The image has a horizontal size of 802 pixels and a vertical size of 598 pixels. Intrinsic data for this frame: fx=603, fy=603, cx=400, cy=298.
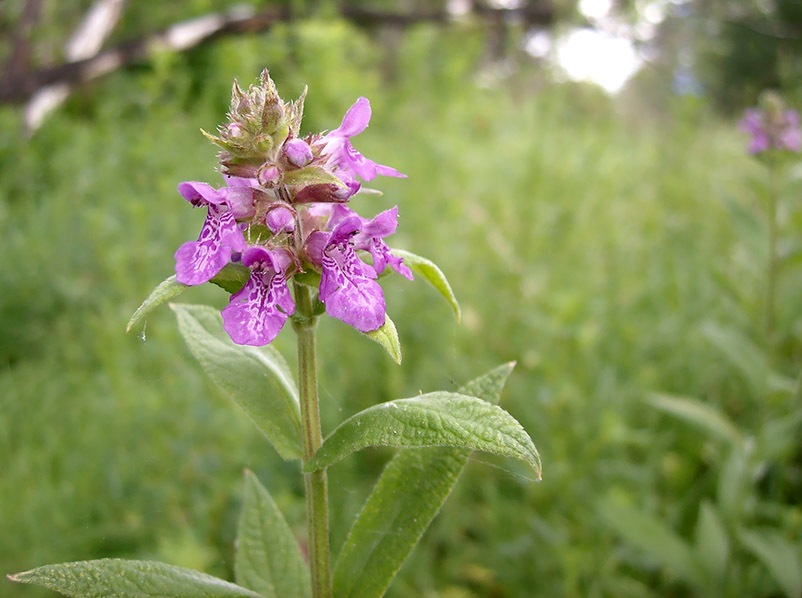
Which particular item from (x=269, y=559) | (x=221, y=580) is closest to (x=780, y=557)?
(x=269, y=559)

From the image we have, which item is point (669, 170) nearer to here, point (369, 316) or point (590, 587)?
point (590, 587)

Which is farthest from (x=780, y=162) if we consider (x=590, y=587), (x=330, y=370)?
(x=330, y=370)

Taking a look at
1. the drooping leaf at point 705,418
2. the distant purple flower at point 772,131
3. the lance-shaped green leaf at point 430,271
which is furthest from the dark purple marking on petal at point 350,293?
the distant purple flower at point 772,131

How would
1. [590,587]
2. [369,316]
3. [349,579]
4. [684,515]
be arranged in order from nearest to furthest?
[369,316]
[349,579]
[590,587]
[684,515]

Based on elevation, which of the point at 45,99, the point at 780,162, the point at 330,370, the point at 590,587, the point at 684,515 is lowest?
the point at 684,515

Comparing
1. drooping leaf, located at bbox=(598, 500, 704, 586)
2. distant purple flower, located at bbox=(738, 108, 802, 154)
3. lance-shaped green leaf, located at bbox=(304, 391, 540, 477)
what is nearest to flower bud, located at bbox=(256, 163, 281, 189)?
lance-shaped green leaf, located at bbox=(304, 391, 540, 477)

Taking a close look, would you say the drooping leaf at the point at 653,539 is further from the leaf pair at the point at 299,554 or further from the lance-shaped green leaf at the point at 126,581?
the lance-shaped green leaf at the point at 126,581

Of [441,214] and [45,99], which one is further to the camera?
[45,99]

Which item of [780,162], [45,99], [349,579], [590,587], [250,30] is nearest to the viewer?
[349,579]
